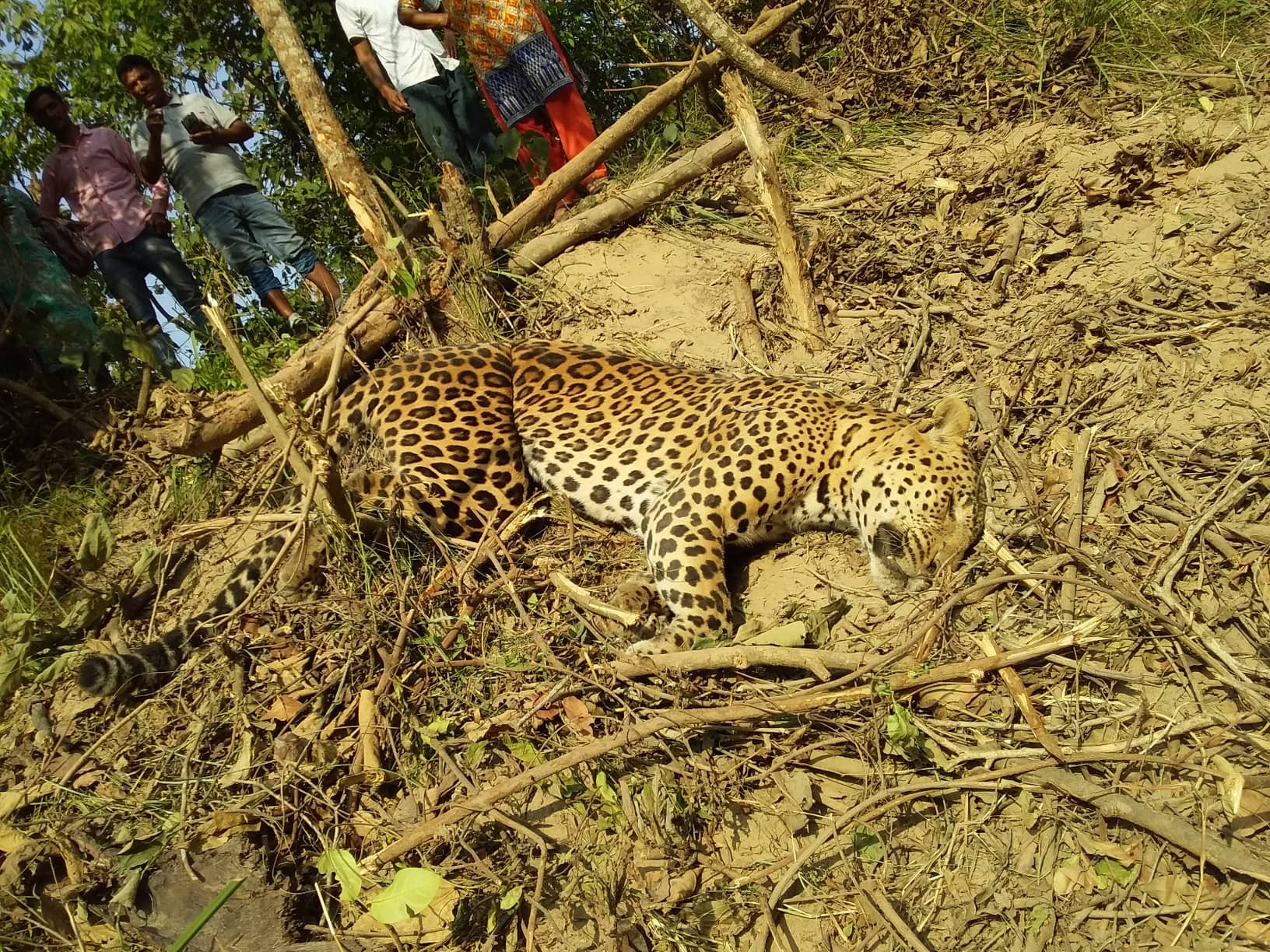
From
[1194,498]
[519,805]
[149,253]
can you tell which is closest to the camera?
[519,805]

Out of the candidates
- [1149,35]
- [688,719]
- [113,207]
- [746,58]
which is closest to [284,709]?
[688,719]

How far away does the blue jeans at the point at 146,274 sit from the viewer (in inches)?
335

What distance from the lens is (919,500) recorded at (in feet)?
16.7

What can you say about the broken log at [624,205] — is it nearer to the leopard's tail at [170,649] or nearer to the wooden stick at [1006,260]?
the wooden stick at [1006,260]

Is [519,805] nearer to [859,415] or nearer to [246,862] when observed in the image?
[246,862]

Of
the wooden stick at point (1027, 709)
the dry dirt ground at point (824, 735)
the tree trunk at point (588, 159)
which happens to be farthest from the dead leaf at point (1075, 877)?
the tree trunk at point (588, 159)

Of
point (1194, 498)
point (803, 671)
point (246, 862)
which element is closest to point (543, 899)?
point (246, 862)

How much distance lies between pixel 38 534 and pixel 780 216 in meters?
5.30

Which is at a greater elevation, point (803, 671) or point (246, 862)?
point (246, 862)

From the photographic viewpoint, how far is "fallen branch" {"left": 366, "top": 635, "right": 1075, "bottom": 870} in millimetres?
4070

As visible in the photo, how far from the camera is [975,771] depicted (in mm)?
4016

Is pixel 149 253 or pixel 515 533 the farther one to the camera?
pixel 149 253

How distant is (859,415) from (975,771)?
7.49ft

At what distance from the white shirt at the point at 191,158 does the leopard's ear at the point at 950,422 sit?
6.65 metres
